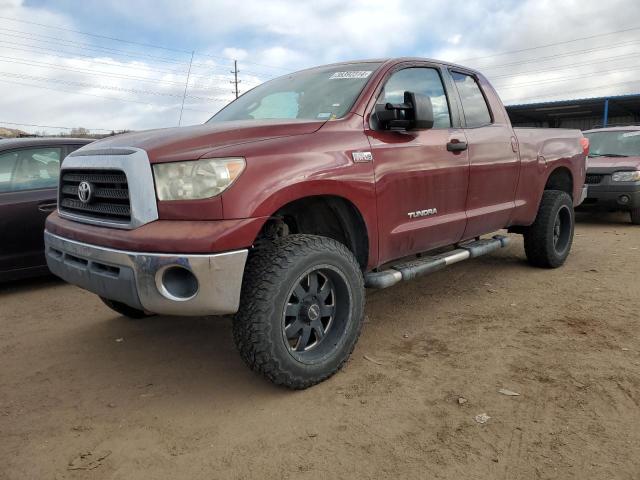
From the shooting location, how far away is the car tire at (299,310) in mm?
2512

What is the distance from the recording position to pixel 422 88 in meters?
3.75

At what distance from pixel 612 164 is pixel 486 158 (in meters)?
5.48

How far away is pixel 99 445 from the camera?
2.29 metres

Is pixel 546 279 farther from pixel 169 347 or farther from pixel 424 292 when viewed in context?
pixel 169 347

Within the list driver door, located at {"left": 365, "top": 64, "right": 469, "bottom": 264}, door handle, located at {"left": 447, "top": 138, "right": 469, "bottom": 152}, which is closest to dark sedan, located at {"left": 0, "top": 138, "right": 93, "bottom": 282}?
driver door, located at {"left": 365, "top": 64, "right": 469, "bottom": 264}

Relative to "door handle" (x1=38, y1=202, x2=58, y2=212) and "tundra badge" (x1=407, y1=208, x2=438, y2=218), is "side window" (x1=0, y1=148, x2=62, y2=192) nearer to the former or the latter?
"door handle" (x1=38, y1=202, x2=58, y2=212)

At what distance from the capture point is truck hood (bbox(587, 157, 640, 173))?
8094 millimetres

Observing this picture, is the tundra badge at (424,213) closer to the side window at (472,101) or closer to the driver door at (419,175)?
the driver door at (419,175)

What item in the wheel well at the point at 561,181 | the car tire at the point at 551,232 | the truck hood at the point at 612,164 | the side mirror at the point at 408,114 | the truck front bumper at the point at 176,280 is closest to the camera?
the truck front bumper at the point at 176,280

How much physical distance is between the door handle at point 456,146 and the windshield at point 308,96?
0.76 metres

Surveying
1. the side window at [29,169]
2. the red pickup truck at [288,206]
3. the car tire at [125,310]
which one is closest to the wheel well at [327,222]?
the red pickup truck at [288,206]

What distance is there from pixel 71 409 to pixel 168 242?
3.51 feet

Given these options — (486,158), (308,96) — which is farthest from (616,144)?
(308,96)

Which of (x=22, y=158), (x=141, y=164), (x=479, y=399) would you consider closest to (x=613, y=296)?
(x=479, y=399)
